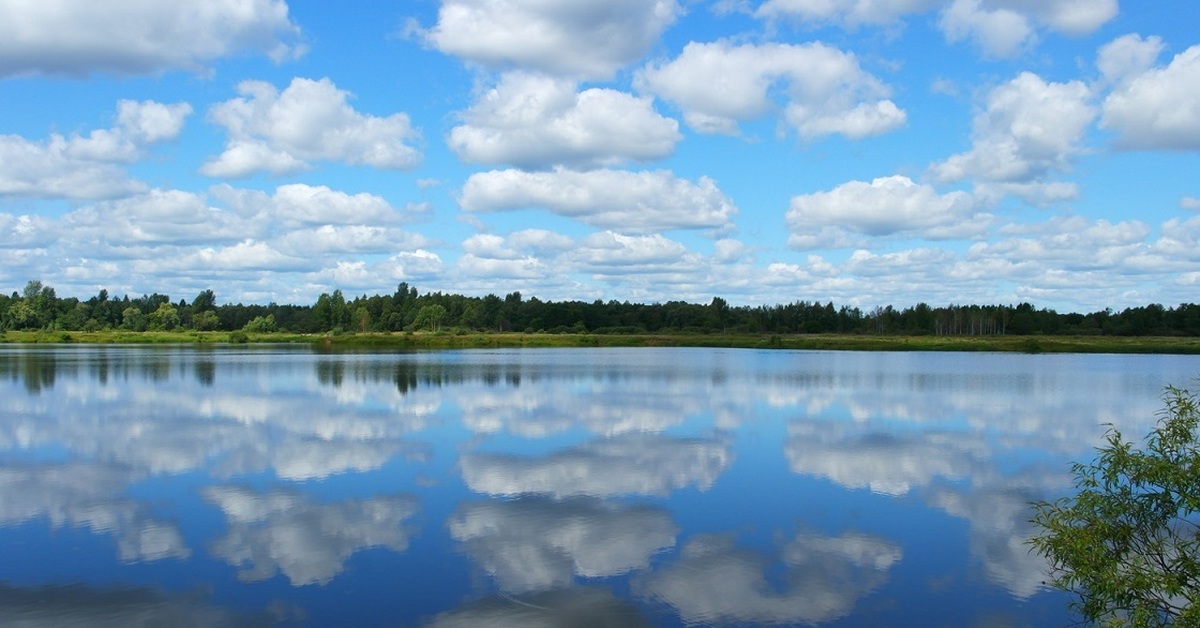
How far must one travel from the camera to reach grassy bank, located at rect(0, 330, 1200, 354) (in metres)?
98.4

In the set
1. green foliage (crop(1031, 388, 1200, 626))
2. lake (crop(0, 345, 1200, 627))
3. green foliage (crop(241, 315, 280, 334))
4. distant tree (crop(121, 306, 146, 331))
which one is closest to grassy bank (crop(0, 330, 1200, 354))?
green foliage (crop(241, 315, 280, 334))

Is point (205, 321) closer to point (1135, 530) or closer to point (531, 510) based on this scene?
point (531, 510)

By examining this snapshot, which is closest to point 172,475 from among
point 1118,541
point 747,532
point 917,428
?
point 747,532

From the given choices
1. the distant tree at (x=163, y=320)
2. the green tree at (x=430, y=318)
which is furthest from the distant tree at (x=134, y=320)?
the green tree at (x=430, y=318)

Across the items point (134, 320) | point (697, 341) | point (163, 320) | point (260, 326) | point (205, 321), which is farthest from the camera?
point (205, 321)

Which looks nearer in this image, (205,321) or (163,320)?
(163,320)

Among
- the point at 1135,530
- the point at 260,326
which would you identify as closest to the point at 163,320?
the point at 260,326

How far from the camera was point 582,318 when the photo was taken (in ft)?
536

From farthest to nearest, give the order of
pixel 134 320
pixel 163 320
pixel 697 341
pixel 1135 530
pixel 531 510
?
1. pixel 163 320
2. pixel 134 320
3. pixel 697 341
4. pixel 531 510
5. pixel 1135 530

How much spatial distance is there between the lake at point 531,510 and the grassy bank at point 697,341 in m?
70.6

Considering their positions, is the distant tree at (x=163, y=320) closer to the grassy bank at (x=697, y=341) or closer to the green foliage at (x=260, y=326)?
the green foliage at (x=260, y=326)

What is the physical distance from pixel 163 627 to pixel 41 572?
3.28m

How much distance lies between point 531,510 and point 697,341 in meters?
106

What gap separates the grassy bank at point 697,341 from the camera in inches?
3875
